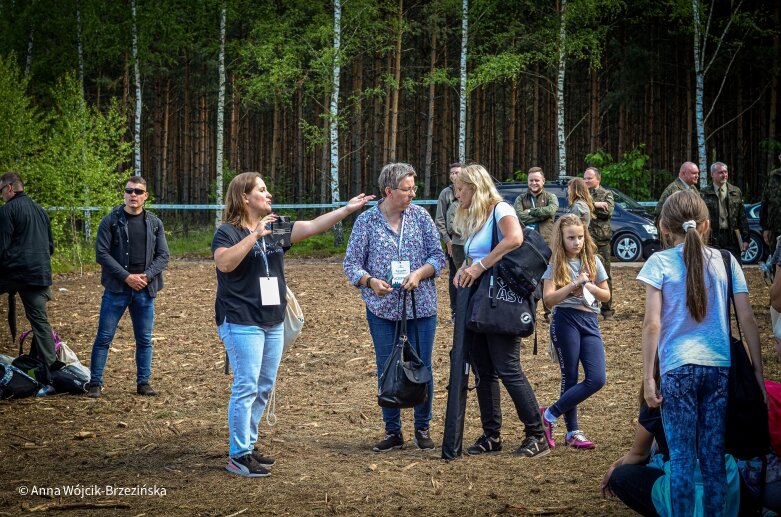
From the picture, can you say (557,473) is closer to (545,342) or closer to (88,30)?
(545,342)

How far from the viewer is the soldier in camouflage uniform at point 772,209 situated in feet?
37.3

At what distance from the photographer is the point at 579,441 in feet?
21.9

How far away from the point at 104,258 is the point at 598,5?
23.5 meters

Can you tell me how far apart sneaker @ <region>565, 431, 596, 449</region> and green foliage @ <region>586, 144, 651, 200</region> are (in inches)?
885

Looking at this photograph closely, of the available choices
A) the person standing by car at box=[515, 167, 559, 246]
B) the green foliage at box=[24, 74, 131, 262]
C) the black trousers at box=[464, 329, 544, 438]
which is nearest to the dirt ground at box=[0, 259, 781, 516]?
the black trousers at box=[464, 329, 544, 438]

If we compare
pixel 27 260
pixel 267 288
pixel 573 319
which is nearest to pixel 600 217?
pixel 573 319

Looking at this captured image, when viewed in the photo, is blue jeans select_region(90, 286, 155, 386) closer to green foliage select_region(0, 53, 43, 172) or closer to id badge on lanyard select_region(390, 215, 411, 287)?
id badge on lanyard select_region(390, 215, 411, 287)

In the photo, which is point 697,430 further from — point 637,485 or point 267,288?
point 267,288

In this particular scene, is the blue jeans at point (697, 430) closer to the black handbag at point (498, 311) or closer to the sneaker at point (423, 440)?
the black handbag at point (498, 311)

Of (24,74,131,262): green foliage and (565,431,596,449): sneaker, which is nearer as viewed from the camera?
(565,431,596,449): sneaker

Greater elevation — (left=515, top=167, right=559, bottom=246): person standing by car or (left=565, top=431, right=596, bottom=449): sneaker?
(left=515, top=167, right=559, bottom=246): person standing by car

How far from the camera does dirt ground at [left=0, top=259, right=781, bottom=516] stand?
556 centimetres

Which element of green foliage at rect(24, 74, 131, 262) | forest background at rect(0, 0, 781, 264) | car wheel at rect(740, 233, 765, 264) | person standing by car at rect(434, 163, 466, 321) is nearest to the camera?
person standing by car at rect(434, 163, 466, 321)

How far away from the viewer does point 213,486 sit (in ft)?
19.5
